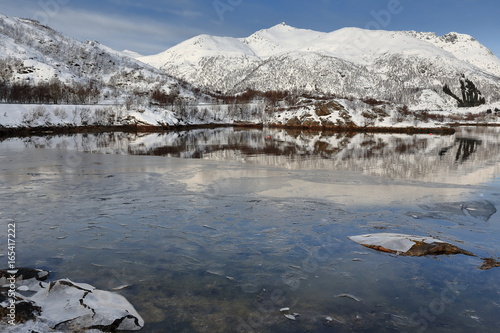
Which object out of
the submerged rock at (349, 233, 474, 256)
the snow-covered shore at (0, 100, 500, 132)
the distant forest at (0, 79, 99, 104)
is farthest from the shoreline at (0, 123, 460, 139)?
the submerged rock at (349, 233, 474, 256)

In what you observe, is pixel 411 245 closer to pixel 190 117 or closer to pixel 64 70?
pixel 190 117

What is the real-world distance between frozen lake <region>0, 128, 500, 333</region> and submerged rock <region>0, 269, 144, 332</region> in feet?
0.98

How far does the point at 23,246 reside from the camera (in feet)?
27.5

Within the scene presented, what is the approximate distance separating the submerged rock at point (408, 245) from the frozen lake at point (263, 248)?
27 centimetres

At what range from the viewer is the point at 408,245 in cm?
850

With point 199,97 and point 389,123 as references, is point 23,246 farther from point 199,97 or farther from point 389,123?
point 199,97

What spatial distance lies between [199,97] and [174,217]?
17161 centimetres

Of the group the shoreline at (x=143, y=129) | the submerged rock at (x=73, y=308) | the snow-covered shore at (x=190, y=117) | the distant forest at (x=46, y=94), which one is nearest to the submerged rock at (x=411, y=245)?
the submerged rock at (x=73, y=308)

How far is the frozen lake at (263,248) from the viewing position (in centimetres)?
581

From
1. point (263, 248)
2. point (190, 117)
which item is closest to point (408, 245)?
point (263, 248)

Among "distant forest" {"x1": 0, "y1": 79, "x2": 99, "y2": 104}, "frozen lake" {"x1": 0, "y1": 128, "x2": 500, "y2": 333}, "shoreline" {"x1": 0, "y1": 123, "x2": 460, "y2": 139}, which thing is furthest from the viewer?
"distant forest" {"x1": 0, "y1": 79, "x2": 99, "y2": 104}

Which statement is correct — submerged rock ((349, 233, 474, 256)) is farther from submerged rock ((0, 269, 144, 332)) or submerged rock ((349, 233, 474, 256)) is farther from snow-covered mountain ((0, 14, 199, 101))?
snow-covered mountain ((0, 14, 199, 101))

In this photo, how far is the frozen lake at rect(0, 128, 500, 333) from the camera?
5.81 meters

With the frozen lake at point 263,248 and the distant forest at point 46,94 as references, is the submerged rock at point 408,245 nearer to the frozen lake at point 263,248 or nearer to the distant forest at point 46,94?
the frozen lake at point 263,248
